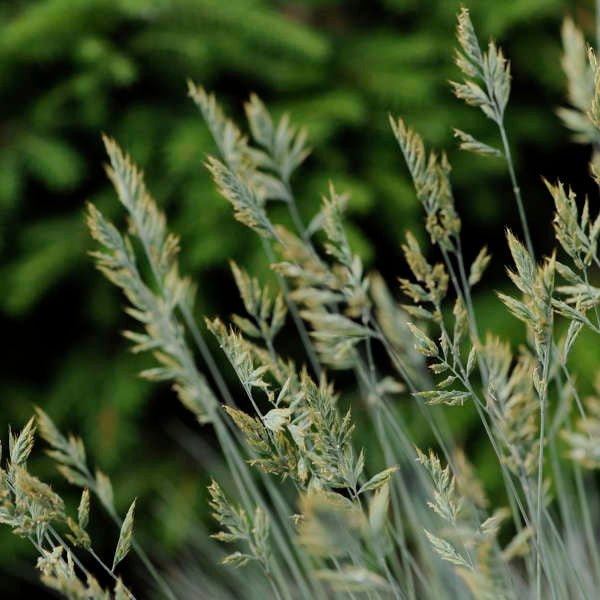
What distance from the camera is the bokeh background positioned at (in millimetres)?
1489

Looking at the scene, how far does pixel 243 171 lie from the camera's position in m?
0.74

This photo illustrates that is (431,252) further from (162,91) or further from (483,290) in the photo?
(162,91)

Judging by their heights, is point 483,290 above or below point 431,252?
below

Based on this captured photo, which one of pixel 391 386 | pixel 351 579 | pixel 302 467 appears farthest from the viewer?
pixel 391 386

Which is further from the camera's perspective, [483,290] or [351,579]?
[483,290]

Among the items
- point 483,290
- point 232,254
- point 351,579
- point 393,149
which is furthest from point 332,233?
point 483,290

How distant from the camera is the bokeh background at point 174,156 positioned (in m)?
1.49

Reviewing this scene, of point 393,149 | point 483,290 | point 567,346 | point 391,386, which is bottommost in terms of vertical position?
point 483,290

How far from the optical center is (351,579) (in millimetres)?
326

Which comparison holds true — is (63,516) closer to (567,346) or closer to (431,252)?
(567,346)

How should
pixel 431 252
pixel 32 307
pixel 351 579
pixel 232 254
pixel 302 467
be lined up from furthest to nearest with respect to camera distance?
pixel 431 252
pixel 32 307
pixel 232 254
pixel 302 467
pixel 351 579

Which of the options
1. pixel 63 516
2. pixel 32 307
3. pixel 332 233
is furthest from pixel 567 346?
pixel 32 307

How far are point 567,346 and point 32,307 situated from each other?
145cm

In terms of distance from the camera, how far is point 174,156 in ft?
4.77
